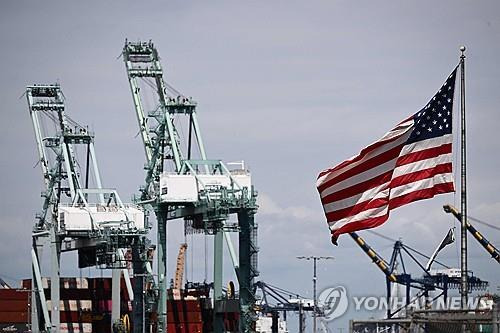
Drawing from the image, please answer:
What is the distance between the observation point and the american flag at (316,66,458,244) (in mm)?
25969

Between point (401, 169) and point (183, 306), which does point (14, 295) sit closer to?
point (183, 306)

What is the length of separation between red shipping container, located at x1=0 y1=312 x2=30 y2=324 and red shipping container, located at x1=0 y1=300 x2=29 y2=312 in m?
0.41

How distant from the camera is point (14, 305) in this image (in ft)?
403

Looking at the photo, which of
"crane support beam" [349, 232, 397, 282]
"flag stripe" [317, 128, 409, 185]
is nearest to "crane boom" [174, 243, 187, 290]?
"crane support beam" [349, 232, 397, 282]

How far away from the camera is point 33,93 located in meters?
116

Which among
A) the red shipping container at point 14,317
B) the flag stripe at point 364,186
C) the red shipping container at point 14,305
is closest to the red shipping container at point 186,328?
the red shipping container at point 14,317

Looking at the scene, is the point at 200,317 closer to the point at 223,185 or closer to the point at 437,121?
the point at 223,185

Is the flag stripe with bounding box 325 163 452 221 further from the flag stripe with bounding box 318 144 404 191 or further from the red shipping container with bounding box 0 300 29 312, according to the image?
the red shipping container with bounding box 0 300 29 312

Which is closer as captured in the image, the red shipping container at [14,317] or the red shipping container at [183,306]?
the red shipping container at [183,306]

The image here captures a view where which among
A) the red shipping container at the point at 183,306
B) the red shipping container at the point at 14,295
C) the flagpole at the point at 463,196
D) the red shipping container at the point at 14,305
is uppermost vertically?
the red shipping container at the point at 14,295

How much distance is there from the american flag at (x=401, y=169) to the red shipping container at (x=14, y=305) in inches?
3899

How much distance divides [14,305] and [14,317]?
1.52 meters

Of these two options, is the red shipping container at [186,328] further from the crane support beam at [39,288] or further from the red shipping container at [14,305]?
the red shipping container at [14,305]

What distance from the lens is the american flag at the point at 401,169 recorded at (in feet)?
85.2
